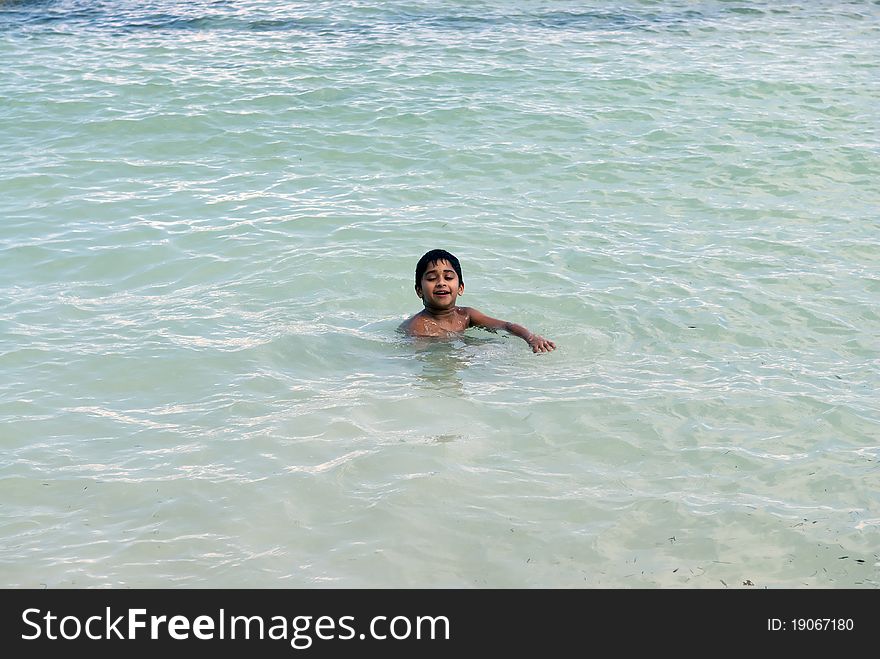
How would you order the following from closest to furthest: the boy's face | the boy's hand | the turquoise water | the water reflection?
the turquoise water < the water reflection < the boy's hand < the boy's face

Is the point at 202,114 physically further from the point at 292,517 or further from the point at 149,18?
the point at 292,517

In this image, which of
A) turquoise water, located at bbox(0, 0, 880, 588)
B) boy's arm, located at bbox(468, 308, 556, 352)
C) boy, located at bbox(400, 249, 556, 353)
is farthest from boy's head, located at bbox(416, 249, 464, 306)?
turquoise water, located at bbox(0, 0, 880, 588)

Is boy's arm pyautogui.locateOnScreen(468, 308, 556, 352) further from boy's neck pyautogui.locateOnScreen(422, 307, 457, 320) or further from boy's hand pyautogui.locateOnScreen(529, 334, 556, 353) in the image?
boy's neck pyautogui.locateOnScreen(422, 307, 457, 320)

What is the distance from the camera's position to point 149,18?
17.8m

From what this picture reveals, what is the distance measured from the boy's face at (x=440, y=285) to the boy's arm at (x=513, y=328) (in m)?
0.23

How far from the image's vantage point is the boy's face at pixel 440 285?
754cm

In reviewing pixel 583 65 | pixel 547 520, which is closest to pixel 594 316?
pixel 547 520

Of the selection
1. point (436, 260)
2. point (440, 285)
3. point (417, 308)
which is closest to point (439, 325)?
point (440, 285)

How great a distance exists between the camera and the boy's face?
24.7 feet

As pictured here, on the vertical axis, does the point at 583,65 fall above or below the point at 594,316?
above

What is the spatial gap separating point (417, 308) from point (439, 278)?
2.78 feet

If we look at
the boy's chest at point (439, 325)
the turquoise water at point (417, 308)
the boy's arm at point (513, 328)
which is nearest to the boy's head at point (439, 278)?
the boy's chest at point (439, 325)

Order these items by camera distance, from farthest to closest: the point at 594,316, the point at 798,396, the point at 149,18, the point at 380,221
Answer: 1. the point at 149,18
2. the point at 380,221
3. the point at 594,316
4. the point at 798,396

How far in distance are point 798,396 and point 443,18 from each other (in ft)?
41.7
